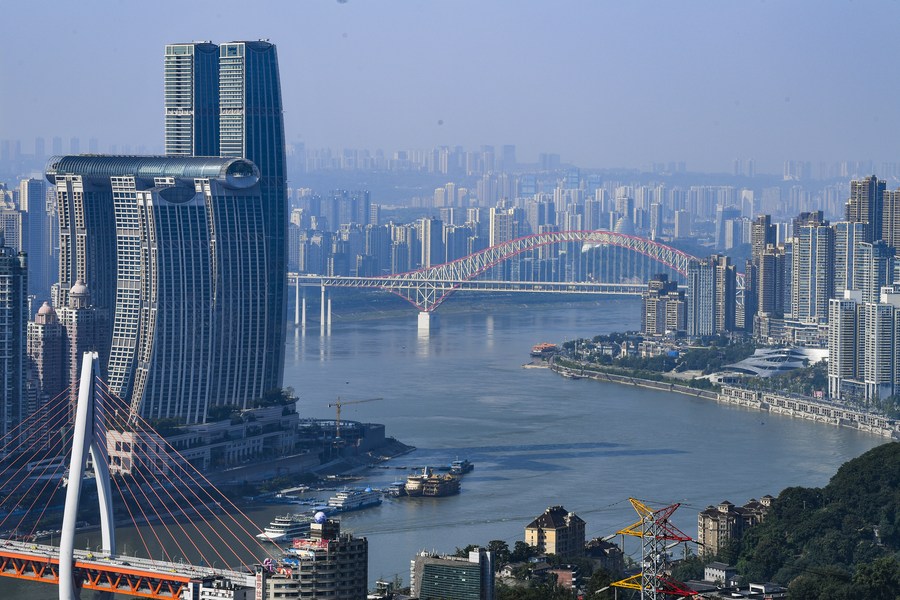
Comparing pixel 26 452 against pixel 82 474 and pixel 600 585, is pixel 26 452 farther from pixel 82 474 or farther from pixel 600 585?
pixel 600 585

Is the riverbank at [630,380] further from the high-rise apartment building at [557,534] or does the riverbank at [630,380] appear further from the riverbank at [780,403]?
the high-rise apartment building at [557,534]

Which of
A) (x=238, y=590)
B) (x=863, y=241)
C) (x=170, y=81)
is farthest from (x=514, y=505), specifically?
(x=863, y=241)

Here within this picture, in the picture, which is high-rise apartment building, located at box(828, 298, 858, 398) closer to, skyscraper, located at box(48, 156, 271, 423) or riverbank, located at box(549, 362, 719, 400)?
riverbank, located at box(549, 362, 719, 400)

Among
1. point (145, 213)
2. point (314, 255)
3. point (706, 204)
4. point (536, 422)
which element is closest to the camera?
point (145, 213)

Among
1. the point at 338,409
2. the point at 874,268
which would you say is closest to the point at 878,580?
the point at 338,409

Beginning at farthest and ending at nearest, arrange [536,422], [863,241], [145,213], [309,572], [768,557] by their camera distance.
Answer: [863,241], [536,422], [145,213], [768,557], [309,572]

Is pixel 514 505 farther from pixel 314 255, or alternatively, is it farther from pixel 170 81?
pixel 314 255

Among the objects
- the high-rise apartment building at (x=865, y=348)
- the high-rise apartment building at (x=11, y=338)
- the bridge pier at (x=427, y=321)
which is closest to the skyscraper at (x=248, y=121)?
the high-rise apartment building at (x=11, y=338)
